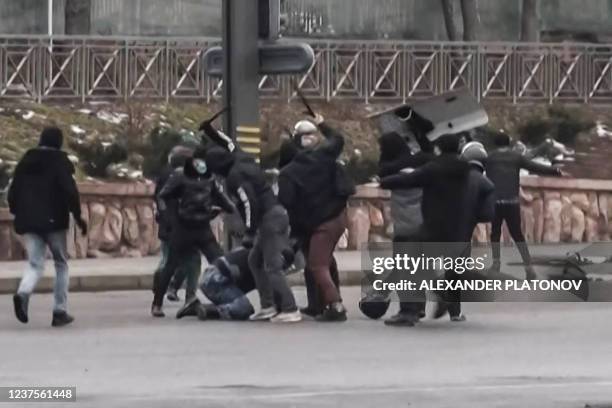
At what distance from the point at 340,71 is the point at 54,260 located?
1310cm

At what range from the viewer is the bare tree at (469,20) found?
3359 cm

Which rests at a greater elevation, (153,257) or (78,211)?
(78,211)

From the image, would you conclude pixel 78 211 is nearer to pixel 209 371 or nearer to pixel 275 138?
pixel 209 371

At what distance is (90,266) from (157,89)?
546 centimetres

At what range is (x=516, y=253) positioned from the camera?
24.3 meters

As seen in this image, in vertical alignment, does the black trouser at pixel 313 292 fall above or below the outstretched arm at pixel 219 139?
below

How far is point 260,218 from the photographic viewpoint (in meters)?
18.2

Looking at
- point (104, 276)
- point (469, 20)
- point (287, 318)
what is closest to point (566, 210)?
point (469, 20)

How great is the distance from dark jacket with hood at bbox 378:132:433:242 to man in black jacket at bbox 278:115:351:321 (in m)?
0.48

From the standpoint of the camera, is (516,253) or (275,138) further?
(275,138)

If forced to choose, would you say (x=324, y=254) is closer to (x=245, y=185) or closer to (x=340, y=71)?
(x=245, y=185)

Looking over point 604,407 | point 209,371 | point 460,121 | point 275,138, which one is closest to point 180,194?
point 460,121

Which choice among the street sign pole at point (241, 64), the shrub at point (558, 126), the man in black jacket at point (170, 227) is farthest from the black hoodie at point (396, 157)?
the shrub at point (558, 126)

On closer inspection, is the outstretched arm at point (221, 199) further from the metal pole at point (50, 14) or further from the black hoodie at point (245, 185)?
the metal pole at point (50, 14)
